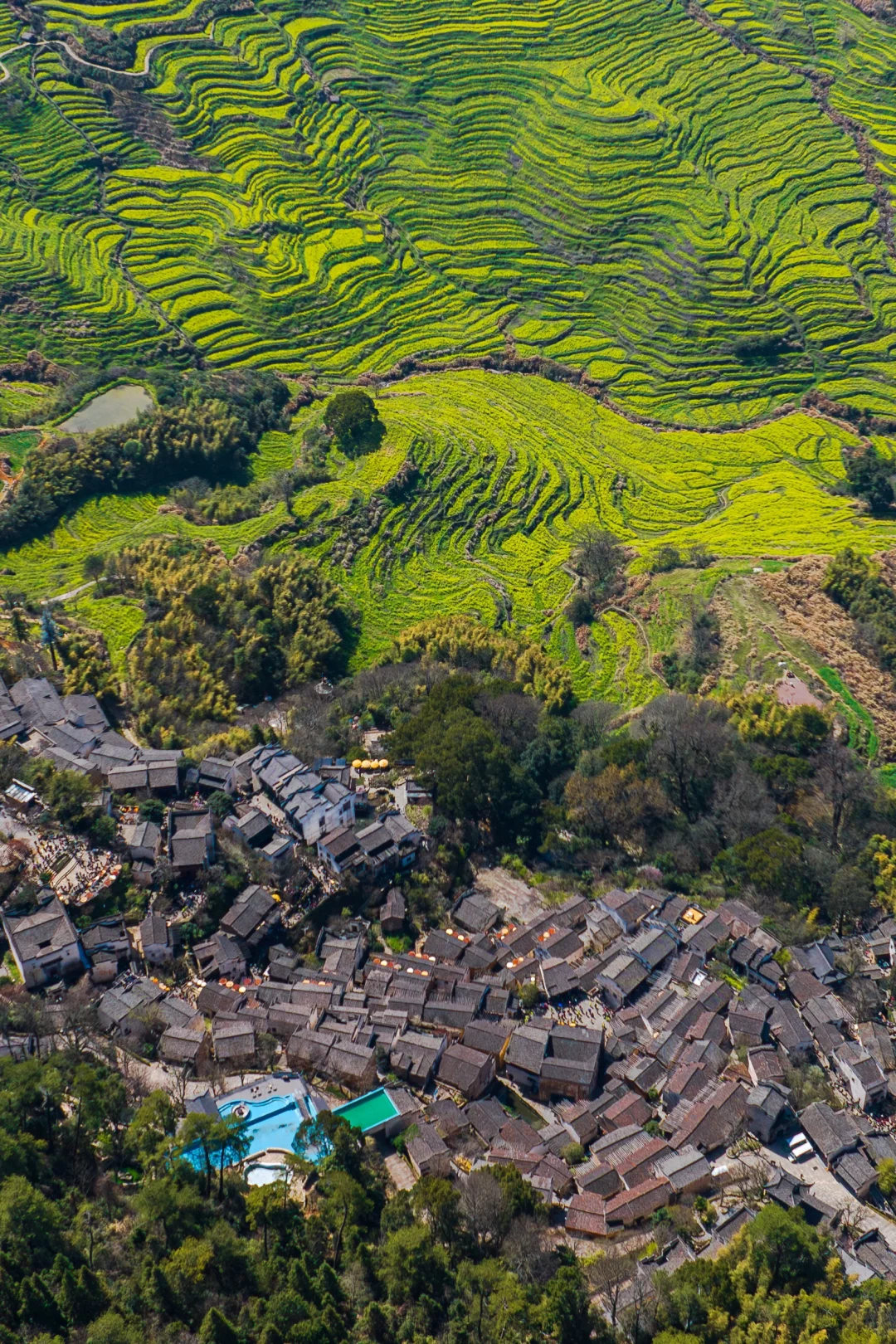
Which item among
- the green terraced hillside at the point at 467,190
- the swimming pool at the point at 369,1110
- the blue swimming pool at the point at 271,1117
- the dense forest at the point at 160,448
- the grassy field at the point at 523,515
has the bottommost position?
the grassy field at the point at 523,515

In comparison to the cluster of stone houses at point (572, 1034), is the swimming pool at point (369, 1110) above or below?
above

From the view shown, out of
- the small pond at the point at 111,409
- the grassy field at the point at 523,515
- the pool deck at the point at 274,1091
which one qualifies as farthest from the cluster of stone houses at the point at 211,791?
the small pond at the point at 111,409

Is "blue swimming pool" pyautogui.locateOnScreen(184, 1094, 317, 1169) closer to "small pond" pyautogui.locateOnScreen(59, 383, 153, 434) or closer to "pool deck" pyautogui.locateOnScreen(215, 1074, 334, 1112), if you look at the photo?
"pool deck" pyautogui.locateOnScreen(215, 1074, 334, 1112)

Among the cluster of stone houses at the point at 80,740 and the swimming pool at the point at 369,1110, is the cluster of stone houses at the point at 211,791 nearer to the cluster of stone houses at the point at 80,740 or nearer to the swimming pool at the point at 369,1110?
the cluster of stone houses at the point at 80,740

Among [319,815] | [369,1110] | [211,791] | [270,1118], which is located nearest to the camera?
[270,1118]

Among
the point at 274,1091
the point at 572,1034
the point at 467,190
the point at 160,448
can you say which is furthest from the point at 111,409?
the point at 572,1034

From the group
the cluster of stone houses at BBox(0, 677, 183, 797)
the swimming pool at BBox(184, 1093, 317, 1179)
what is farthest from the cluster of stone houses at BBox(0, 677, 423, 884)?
the swimming pool at BBox(184, 1093, 317, 1179)

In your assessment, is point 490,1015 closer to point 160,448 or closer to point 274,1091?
point 274,1091
